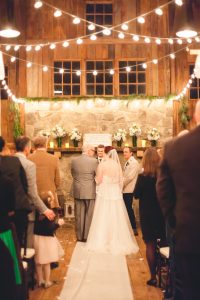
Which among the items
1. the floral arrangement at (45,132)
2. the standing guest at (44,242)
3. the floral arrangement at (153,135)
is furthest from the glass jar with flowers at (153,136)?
the standing guest at (44,242)

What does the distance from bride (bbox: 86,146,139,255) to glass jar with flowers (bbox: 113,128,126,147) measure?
2889 millimetres

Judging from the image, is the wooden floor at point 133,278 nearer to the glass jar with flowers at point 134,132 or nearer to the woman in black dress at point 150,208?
the woman in black dress at point 150,208

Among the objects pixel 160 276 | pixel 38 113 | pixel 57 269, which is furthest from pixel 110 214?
pixel 38 113

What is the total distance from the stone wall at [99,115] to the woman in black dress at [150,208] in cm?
646

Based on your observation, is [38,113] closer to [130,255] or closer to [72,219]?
[72,219]

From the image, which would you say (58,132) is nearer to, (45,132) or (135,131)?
(45,132)

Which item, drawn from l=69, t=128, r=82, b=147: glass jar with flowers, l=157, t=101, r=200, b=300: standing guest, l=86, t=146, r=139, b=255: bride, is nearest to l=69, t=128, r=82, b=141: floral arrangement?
l=69, t=128, r=82, b=147: glass jar with flowers

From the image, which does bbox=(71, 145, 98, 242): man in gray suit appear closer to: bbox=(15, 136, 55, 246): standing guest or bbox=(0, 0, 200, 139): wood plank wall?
bbox=(15, 136, 55, 246): standing guest

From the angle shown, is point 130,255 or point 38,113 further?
point 38,113

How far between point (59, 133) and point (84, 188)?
11.0 feet

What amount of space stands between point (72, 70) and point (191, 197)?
10.2 meters

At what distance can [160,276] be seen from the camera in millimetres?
5723

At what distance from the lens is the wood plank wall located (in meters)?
12.5

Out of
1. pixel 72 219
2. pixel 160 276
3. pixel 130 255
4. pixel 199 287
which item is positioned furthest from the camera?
pixel 72 219
